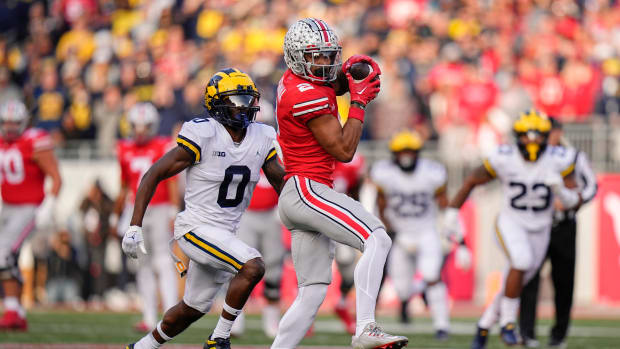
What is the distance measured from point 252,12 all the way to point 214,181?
12226 millimetres

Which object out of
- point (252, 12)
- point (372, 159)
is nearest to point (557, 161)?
point (372, 159)

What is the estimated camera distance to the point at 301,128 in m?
6.61

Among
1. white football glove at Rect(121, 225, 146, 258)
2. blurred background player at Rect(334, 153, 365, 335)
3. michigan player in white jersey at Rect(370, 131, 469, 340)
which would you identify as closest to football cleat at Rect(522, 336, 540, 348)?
blurred background player at Rect(334, 153, 365, 335)

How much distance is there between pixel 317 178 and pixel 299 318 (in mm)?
782

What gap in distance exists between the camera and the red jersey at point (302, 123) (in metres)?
6.50

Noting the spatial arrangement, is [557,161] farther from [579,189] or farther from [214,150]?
[214,150]

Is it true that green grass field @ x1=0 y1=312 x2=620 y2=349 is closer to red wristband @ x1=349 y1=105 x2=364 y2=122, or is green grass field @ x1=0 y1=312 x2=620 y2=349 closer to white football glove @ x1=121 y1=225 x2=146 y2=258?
white football glove @ x1=121 y1=225 x2=146 y2=258

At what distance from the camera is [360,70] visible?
661 cm

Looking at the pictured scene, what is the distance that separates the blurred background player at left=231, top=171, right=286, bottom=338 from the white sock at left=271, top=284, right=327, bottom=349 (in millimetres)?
4306

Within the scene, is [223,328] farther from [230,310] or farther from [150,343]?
[150,343]

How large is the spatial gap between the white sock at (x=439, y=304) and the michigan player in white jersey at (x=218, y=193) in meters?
4.09

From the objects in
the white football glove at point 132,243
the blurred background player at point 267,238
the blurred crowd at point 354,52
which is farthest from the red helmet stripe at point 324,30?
the blurred crowd at point 354,52

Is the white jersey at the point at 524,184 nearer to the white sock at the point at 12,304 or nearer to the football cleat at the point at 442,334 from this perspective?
the football cleat at the point at 442,334

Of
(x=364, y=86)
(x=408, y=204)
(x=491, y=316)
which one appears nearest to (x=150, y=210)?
(x=408, y=204)
